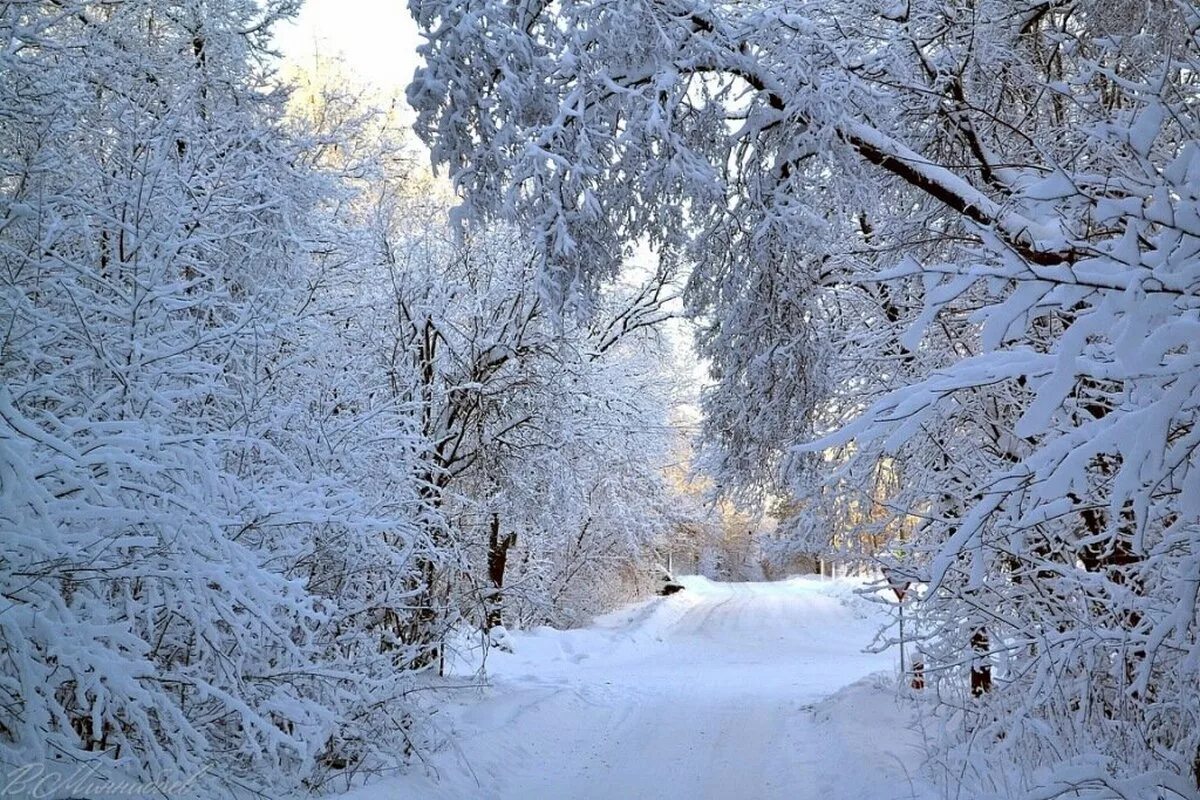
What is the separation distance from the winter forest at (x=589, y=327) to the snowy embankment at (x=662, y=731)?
0.09 m

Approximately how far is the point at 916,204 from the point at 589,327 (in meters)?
2.79

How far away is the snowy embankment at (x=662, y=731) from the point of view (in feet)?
22.1

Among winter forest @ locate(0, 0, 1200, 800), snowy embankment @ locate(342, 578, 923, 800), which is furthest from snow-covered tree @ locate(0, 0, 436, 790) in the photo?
snowy embankment @ locate(342, 578, 923, 800)

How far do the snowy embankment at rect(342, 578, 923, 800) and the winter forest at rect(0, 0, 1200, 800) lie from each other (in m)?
0.09

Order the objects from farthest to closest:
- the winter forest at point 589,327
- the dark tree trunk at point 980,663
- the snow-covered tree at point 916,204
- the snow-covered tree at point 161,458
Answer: the dark tree trunk at point 980,663 < the snow-covered tree at point 916,204 < the snow-covered tree at point 161,458 < the winter forest at point 589,327

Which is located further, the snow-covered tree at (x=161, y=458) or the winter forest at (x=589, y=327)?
→ the snow-covered tree at (x=161, y=458)

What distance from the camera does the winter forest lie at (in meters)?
2.87

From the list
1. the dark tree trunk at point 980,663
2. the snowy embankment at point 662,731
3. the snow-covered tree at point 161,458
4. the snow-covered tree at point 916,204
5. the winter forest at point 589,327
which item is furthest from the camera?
the snowy embankment at point 662,731

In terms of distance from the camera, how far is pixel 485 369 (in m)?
11.1

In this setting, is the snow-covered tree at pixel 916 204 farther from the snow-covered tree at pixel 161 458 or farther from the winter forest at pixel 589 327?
the snow-covered tree at pixel 161 458

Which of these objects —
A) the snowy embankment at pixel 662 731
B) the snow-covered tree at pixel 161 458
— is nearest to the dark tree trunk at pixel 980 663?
the snowy embankment at pixel 662 731

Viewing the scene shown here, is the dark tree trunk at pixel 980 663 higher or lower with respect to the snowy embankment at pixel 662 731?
higher

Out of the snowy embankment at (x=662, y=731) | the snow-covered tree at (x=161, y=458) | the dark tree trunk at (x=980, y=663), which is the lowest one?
the snowy embankment at (x=662, y=731)

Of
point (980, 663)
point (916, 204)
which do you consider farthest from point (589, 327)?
point (980, 663)
